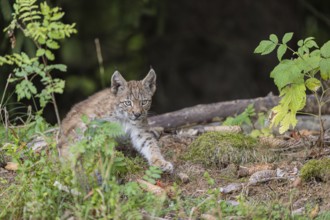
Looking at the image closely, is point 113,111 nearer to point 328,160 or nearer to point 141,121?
point 141,121

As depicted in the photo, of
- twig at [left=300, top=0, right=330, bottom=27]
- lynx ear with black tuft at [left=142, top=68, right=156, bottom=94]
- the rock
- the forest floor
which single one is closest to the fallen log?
lynx ear with black tuft at [left=142, top=68, right=156, bottom=94]

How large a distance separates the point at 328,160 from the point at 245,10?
21.5ft

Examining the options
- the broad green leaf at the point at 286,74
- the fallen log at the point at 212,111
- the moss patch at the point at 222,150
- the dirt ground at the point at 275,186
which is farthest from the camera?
the fallen log at the point at 212,111

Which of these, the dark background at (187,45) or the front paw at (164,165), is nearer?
the front paw at (164,165)

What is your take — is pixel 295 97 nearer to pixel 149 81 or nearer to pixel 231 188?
pixel 231 188

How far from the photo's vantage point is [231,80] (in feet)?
39.5

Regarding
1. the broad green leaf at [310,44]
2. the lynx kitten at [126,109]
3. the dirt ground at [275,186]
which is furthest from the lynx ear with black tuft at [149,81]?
the broad green leaf at [310,44]

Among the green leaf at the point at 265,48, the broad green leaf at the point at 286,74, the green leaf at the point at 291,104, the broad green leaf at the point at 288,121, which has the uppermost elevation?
the green leaf at the point at 265,48

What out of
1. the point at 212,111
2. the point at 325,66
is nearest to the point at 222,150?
the point at 325,66

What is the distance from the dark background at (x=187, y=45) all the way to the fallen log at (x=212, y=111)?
2.81 m

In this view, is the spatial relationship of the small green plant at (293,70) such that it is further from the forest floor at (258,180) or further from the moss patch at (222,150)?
the moss patch at (222,150)

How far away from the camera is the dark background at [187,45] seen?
35.2ft

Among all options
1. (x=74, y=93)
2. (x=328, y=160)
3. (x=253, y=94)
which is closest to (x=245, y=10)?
(x=253, y=94)

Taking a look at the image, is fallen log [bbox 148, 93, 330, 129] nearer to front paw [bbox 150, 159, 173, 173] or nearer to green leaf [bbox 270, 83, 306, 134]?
front paw [bbox 150, 159, 173, 173]
